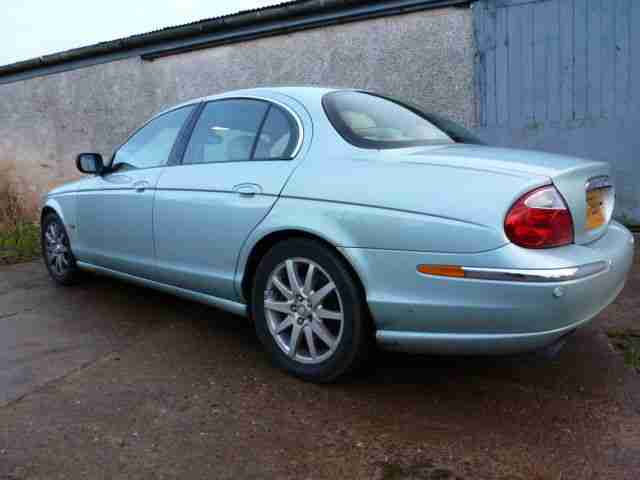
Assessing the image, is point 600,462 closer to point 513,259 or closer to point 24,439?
point 513,259

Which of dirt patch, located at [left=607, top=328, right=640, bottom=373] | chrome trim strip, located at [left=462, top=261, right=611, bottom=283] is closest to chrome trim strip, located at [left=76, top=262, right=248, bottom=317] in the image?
chrome trim strip, located at [left=462, top=261, right=611, bottom=283]

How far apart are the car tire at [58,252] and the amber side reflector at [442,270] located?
3318 millimetres

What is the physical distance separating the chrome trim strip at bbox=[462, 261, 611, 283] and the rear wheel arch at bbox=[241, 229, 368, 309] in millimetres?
521

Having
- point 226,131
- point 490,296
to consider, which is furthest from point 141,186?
point 490,296

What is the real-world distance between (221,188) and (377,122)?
2.94ft

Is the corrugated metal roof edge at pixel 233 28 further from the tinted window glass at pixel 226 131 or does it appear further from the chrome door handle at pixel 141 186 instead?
the chrome door handle at pixel 141 186

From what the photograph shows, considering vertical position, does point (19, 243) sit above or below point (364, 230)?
below

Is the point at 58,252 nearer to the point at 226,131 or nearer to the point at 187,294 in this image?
the point at 187,294

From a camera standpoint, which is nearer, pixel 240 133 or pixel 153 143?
pixel 240 133

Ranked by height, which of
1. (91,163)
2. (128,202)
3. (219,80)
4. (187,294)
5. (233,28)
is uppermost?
(233,28)

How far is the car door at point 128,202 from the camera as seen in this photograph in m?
3.76

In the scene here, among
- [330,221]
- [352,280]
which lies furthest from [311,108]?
[352,280]

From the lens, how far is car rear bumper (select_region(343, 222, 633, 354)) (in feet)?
7.34

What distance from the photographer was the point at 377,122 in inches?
120
